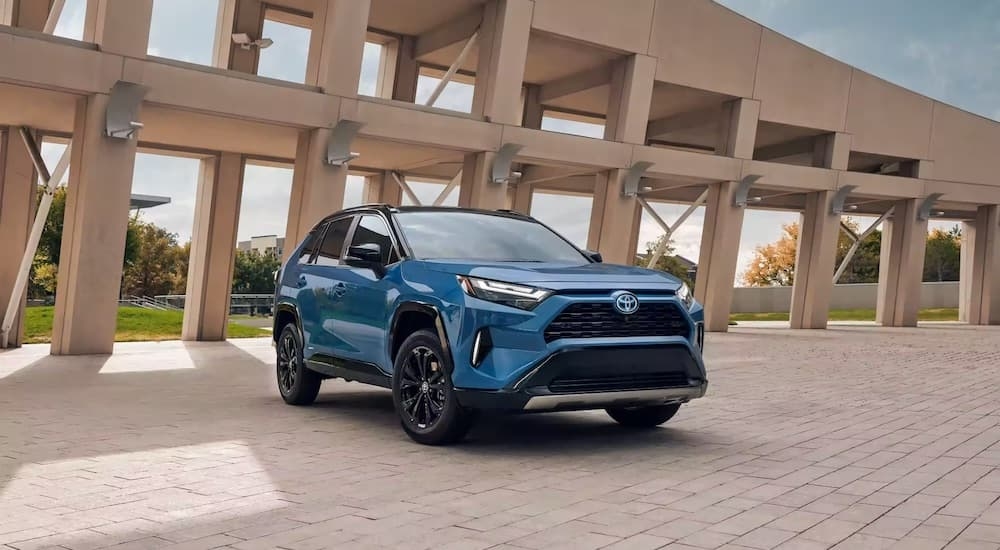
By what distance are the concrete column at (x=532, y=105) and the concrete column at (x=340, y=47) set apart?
8.99 meters

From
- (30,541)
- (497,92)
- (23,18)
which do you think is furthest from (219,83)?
(30,541)

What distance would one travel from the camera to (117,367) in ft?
43.9

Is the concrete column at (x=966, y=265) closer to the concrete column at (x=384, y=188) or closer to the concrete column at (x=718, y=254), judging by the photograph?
the concrete column at (x=718, y=254)

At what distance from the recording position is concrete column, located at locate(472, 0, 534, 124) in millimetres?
19344

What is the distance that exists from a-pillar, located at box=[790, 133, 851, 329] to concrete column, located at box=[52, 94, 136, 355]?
760 inches

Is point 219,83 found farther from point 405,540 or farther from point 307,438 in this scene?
point 405,540

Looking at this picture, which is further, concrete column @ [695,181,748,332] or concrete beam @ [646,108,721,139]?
concrete beam @ [646,108,721,139]

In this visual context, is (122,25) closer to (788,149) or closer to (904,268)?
(788,149)

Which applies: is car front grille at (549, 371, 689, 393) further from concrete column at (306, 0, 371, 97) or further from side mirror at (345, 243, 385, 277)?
concrete column at (306, 0, 371, 97)

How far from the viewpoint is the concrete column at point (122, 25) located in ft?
47.6

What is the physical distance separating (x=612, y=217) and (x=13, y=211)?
12488 mm

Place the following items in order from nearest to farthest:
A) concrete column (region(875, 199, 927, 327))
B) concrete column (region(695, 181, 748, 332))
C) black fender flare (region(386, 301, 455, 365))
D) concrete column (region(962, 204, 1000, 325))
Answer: black fender flare (region(386, 301, 455, 365)) → concrete column (region(695, 181, 748, 332)) → concrete column (region(875, 199, 927, 327)) → concrete column (region(962, 204, 1000, 325))

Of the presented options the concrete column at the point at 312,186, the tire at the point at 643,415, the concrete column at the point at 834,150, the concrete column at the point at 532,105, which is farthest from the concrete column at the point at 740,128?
the tire at the point at 643,415

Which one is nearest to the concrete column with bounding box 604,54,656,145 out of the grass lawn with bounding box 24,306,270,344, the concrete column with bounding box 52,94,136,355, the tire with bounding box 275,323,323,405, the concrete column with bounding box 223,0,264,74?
the concrete column with bounding box 223,0,264,74
